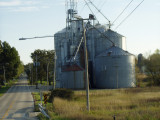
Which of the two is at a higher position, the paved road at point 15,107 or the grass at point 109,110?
the grass at point 109,110

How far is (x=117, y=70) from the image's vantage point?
5847 cm

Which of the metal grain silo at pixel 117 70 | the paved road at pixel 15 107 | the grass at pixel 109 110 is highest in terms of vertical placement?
the metal grain silo at pixel 117 70

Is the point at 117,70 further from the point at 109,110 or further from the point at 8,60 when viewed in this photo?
the point at 8,60

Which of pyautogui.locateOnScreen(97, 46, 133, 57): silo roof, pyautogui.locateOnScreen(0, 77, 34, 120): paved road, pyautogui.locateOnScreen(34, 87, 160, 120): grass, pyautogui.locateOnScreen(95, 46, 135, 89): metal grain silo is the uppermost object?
pyautogui.locateOnScreen(97, 46, 133, 57): silo roof

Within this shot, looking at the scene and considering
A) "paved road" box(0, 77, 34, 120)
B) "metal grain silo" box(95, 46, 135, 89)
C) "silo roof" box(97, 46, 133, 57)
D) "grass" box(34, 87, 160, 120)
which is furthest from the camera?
"silo roof" box(97, 46, 133, 57)

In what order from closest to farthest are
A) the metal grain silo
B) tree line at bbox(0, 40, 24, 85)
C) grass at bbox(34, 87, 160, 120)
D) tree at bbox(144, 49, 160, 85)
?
grass at bbox(34, 87, 160, 120) < tree at bbox(144, 49, 160, 85) < the metal grain silo < tree line at bbox(0, 40, 24, 85)

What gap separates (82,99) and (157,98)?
9.67 m

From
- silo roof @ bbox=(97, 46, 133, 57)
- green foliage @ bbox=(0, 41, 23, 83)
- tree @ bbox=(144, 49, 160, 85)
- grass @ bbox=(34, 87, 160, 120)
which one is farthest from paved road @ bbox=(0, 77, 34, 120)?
green foliage @ bbox=(0, 41, 23, 83)

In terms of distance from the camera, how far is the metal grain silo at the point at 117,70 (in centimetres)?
5834

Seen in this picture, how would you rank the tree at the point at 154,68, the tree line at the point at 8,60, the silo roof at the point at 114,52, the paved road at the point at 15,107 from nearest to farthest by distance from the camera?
the paved road at the point at 15,107, the tree at the point at 154,68, the silo roof at the point at 114,52, the tree line at the point at 8,60

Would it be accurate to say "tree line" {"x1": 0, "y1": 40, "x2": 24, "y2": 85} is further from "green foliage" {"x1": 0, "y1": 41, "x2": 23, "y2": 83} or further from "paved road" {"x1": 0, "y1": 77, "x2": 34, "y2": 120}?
"paved road" {"x1": 0, "y1": 77, "x2": 34, "y2": 120}

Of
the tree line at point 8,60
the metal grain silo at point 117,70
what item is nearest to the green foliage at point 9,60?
the tree line at point 8,60

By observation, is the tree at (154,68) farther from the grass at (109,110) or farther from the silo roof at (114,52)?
the grass at (109,110)

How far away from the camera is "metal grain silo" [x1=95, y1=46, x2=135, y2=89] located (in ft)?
191
